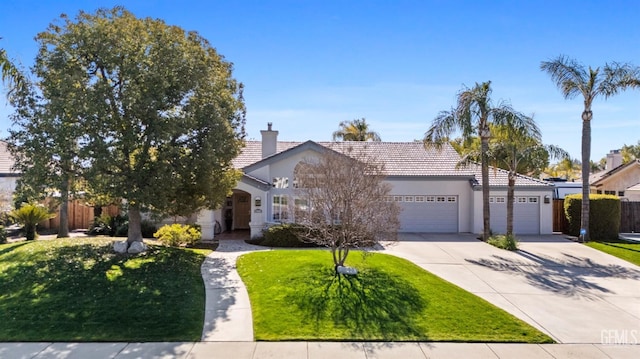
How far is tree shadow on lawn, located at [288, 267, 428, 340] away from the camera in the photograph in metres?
8.31

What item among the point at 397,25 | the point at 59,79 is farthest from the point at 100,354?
the point at 397,25

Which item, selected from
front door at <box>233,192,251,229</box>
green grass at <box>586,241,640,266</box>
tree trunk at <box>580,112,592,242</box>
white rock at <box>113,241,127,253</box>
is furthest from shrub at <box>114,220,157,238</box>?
tree trunk at <box>580,112,592,242</box>

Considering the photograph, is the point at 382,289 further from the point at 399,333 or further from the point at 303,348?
the point at 303,348

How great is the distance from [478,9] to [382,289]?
28.5ft

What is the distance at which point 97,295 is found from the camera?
32.6 ft

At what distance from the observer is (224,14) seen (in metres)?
12.4

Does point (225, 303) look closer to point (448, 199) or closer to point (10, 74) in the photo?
point (10, 74)

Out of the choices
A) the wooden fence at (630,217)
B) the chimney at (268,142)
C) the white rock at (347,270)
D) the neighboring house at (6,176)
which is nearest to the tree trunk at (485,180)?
the wooden fence at (630,217)

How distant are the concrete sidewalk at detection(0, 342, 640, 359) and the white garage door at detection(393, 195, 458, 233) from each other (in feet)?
51.4

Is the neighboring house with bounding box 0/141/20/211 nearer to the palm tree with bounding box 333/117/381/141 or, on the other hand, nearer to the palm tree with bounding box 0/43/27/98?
the palm tree with bounding box 0/43/27/98

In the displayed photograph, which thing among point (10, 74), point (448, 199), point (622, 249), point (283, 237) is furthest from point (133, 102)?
point (622, 249)

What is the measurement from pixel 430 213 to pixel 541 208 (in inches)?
244

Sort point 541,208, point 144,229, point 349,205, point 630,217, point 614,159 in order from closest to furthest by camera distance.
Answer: point 349,205 < point 144,229 < point 541,208 < point 630,217 < point 614,159

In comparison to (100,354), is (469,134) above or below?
above
